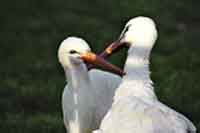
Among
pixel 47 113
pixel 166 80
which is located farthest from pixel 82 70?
pixel 166 80

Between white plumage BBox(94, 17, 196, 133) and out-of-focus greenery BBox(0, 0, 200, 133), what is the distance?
1893 millimetres

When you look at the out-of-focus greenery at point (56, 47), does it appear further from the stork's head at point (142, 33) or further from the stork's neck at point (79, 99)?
the stork's head at point (142, 33)

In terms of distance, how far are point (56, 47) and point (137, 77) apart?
17.2ft

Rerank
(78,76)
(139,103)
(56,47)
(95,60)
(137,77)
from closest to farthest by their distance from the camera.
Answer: (139,103) < (137,77) < (95,60) < (78,76) < (56,47)

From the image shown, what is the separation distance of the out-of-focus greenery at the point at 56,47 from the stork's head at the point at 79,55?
5.07 feet

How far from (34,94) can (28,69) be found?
1.10 meters

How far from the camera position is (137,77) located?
9195 mm

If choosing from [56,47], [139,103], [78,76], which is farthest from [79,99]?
[56,47]

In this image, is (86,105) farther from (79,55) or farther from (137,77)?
(137,77)

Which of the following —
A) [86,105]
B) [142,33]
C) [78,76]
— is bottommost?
[86,105]

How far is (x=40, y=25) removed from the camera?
15742 mm

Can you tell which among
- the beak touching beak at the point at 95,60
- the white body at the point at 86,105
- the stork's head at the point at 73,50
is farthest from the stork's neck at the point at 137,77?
the white body at the point at 86,105

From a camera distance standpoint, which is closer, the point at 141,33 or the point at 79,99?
the point at 141,33

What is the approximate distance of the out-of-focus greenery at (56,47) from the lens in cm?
1167
